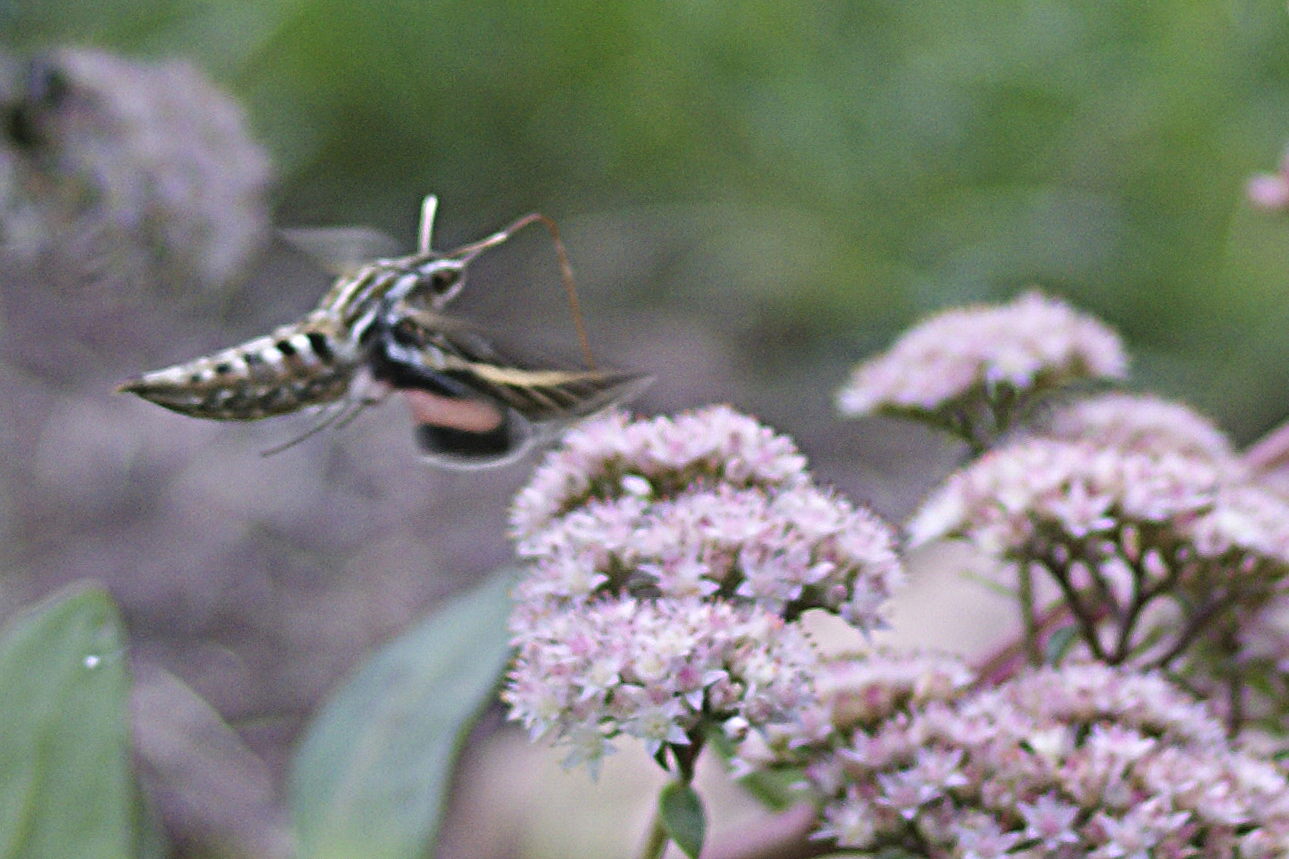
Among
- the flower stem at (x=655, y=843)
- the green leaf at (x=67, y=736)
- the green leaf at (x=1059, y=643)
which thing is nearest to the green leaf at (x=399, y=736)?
the green leaf at (x=67, y=736)

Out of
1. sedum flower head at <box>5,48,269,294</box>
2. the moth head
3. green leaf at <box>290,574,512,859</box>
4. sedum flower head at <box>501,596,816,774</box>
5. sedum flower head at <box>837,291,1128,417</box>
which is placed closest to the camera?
sedum flower head at <box>501,596,816,774</box>

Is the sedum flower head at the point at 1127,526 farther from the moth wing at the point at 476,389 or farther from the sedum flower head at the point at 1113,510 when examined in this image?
the moth wing at the point at 476,389

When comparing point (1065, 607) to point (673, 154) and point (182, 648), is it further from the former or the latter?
point (673, 154)

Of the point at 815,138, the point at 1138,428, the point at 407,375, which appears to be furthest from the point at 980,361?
the point at 815,138

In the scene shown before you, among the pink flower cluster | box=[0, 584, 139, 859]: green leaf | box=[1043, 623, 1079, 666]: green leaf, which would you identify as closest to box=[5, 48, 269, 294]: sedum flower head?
box=[0, 584, 139, 859]: green leaf

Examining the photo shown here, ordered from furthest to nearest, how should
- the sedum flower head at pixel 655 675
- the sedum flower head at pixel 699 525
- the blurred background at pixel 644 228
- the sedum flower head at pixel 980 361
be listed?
the blurred background at pixel 644 228 → the sedum flower head at pixel 980 361 → the sedum flower head at pixel 699 525 → the sedum flower head at pixel 655 675

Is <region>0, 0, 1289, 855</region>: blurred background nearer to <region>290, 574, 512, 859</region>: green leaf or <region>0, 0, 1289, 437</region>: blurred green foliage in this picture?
<region>0, 0, 1289, 437</region>: blurred green foliage

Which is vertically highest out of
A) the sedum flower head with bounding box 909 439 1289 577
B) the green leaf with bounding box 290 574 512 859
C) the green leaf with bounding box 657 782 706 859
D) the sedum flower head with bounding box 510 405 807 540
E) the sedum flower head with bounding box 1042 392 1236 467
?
the sedum flower head with bounding box 1042 392 1236 467
